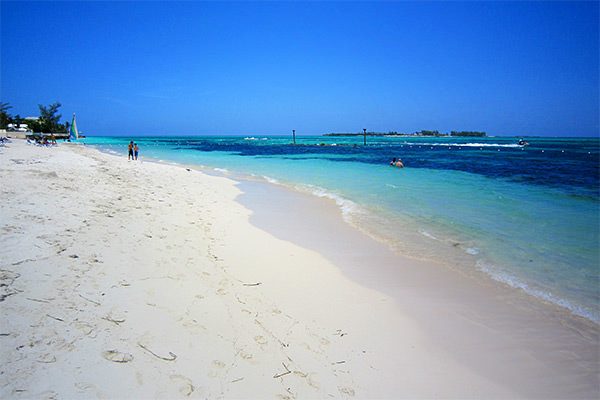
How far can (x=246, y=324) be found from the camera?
112 inches

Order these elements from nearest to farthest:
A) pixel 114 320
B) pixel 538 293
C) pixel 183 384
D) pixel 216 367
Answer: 1. pixel 183 384
2. pixel 216 367
3. pixel 114 320
4. pixel 538 293

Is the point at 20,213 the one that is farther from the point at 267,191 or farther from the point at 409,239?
the point at 267,191

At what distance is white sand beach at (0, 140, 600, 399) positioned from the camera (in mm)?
2082

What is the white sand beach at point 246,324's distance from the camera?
208 centimetres

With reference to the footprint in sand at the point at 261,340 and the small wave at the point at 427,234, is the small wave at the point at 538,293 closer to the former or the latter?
the small wave at the point at 427,234

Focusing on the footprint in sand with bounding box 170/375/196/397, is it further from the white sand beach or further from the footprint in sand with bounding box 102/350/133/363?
the footprint in sand with bounding box 102/350/133/363

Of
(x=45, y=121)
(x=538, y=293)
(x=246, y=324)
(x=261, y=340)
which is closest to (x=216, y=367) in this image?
(x=261, y=340)

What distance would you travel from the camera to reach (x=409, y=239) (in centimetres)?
623

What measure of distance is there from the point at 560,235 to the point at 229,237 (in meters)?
8.03

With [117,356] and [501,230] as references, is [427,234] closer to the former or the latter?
[501,230]

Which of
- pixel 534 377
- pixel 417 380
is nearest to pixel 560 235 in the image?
pixel 534 377

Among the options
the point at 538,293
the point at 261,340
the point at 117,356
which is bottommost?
the point at 538,293

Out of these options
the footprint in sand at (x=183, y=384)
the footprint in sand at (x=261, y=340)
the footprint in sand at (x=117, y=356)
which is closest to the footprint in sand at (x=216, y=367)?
the footprint in sand at (x=183, y=384)

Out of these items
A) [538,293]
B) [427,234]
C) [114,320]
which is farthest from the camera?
[427,234]
